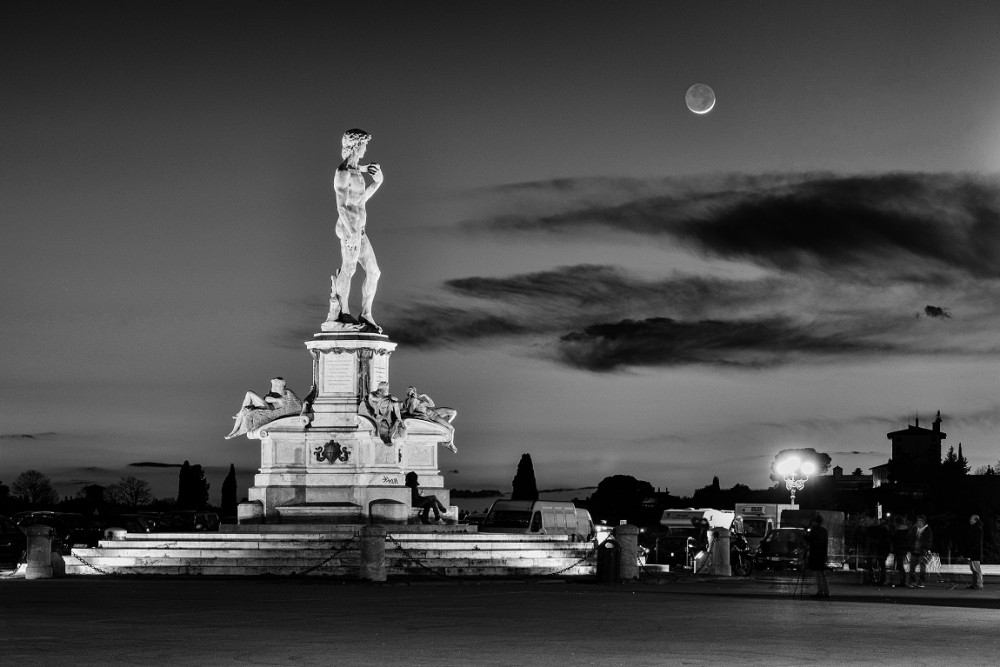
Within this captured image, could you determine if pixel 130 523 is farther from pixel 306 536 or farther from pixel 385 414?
pixel 306 536

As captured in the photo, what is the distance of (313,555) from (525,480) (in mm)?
51951

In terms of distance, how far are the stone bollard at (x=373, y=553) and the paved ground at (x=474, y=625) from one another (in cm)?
70

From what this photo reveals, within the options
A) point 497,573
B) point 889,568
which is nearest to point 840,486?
point 889,568

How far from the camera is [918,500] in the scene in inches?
5153

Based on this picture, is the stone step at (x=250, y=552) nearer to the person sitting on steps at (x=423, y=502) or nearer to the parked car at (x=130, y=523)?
the person sitting on steps at (x=423, y=502)

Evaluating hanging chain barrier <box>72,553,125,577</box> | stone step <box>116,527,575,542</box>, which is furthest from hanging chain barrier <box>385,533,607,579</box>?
→ hanging chain barrier <box>72,553,125,577</box>

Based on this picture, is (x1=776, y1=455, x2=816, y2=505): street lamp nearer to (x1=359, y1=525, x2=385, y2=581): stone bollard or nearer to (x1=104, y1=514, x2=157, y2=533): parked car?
(x1=104, y1=514, x2=157, y2=533): parked car

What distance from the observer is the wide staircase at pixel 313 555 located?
33.8 metres

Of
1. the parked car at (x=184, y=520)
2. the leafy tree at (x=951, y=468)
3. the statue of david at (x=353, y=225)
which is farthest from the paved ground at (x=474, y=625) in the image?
the leafy tree at (x=951, y=468)

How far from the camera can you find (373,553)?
31391 mm

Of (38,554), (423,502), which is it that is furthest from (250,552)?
(423,502)

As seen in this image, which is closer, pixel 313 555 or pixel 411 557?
pixel 313 555

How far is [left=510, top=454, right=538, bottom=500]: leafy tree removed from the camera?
84.9m

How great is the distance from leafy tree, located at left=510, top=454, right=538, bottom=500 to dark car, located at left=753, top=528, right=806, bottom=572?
115 feet
